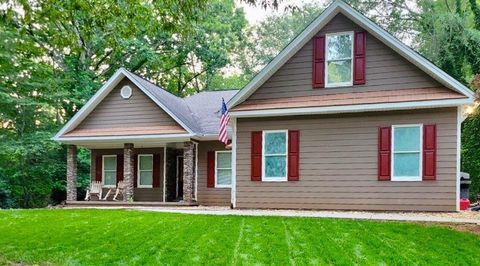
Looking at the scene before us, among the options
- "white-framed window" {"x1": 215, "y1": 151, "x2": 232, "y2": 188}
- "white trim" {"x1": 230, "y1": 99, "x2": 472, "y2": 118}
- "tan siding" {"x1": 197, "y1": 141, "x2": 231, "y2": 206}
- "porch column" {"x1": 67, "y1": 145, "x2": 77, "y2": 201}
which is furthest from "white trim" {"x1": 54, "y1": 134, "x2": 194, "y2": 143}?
"white trim" {"x1": 230, "y1": 99, "x2": 472, "y2": 118}

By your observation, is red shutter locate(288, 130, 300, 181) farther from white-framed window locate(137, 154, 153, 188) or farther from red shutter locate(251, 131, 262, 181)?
white-framed window locate(137, 154, 153, 188)

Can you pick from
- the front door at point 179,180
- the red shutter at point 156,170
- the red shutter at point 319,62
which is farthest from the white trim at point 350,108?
the front door at point 179,180

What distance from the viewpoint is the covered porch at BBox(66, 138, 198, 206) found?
15867mm

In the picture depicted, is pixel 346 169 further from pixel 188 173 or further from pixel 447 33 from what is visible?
pixel 447 33

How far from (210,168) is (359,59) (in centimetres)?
682

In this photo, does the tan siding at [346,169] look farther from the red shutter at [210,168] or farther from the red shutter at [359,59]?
the red shutter at [210,168]

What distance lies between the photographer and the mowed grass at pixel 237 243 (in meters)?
6.15

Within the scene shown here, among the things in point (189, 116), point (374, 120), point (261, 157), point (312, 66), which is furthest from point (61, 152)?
point (374, 120)

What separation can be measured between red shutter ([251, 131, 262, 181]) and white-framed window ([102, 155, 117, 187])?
288 inches

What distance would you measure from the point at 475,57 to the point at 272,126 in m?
14.5

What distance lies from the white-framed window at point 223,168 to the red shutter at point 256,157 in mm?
3441

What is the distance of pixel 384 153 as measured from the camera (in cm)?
1136

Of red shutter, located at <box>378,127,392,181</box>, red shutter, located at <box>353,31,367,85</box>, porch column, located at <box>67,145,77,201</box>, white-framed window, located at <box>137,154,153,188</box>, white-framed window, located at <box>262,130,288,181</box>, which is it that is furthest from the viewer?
white-framed window, located at <box>137,154,153,188</box>

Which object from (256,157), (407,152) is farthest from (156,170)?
(407,152)
